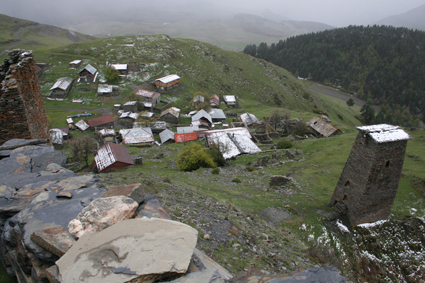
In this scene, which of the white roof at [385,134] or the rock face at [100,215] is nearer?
the rock face at [100,215]

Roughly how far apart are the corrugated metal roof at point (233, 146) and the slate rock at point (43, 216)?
32814 millimetres

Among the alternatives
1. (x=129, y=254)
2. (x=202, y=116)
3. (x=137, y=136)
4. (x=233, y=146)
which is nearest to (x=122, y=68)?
(x=202, y=116)

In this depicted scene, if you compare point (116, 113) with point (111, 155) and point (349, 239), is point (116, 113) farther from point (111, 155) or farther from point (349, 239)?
point (349, 239)

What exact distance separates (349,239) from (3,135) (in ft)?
76.5

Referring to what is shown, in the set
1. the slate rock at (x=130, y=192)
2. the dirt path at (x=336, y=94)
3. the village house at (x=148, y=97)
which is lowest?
the dirt path at (x=336, y=94)

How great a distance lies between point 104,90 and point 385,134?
79703 millimetres

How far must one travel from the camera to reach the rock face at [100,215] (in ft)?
20.4

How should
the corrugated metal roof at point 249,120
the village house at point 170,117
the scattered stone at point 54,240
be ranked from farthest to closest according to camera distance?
the village house at point 170,117 → the corrugated metal roof at point 249,120 → the scattered stone at point 54,240

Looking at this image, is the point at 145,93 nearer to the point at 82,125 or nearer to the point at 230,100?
the point at 82,125

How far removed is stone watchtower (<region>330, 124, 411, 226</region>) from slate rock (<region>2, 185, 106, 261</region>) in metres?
16.2

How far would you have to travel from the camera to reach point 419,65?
18862 cm

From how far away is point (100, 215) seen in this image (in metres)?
6.40

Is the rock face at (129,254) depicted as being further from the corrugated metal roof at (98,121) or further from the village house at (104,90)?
the village house at (104,90)

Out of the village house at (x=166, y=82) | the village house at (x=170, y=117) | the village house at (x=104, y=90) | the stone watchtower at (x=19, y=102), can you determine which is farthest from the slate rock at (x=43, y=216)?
the village house at (x=166, y=82)
